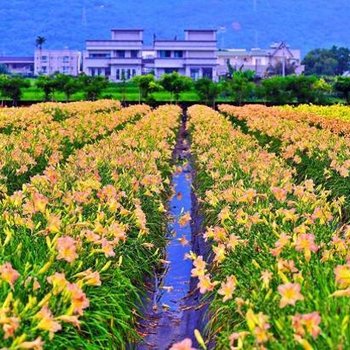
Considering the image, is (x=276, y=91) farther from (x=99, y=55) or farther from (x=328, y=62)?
(x=328, y=62)

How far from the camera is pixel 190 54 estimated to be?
93.8 meters

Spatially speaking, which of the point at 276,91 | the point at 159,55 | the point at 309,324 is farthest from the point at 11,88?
the point at 159,55

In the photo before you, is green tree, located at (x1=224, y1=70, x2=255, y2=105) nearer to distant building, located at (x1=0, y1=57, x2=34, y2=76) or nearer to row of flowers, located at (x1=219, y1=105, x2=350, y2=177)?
row of flowers, located at (x1=219, y1=105, x2=350, y2=177)

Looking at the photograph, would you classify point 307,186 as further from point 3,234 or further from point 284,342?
point 284,342

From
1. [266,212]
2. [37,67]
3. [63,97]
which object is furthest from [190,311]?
[37,67]

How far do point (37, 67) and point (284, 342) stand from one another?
13545 cm

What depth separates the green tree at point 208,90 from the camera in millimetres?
41469

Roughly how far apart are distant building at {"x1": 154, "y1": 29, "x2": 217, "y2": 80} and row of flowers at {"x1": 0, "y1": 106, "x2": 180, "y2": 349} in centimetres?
8666

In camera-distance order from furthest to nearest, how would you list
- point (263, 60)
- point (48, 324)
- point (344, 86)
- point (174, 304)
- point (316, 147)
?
point (263, 60)
point (344, 86)
point (316, 147)
point (174, 304)
point (48, 324)

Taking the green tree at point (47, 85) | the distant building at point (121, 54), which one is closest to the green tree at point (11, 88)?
the green tree at point (47, 85)

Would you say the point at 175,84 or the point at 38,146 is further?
the point at 175,84

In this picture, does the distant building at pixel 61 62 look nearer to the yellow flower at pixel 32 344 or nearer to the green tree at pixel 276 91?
the green tree at pixel 276 91

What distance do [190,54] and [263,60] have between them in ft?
121

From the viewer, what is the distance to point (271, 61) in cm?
11231
